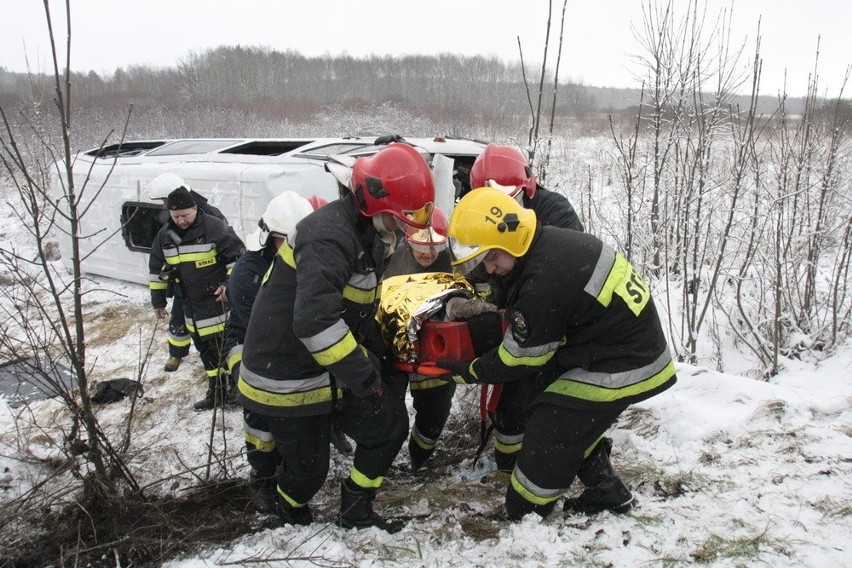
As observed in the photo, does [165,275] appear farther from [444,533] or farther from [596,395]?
[596,395]

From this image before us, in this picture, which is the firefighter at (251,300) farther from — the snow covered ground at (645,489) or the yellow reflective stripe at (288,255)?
the yellow reflective stripe at (288,255)

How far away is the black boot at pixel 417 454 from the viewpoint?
11.3 feet

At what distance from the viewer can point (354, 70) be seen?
48438 millimetres

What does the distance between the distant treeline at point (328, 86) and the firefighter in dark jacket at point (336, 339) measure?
1162 inches

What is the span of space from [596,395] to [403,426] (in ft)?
3.19

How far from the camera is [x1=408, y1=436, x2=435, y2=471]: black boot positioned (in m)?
3.44

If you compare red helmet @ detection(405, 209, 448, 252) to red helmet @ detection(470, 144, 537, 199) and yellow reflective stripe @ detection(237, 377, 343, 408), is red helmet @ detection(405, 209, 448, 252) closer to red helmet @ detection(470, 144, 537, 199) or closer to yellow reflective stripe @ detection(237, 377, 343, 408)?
red helmet @ detection(470, 144, 537, 199)

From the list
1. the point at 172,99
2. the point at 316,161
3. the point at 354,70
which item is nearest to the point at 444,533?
the point at 316,161

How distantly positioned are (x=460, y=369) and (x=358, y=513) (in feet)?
2.87

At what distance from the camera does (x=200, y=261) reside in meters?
4.44

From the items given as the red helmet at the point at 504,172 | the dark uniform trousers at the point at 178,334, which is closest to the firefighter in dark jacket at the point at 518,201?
the red helmet at the point at 504,172

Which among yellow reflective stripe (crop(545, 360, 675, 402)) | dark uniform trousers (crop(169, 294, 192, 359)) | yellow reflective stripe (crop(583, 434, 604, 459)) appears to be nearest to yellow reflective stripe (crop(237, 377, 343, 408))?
yellow reflective stripe (crop(545, 360, 675, 402))

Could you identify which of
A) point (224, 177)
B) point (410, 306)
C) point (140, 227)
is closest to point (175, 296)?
point (224, 177)

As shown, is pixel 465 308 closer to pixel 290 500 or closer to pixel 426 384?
pixel 426 384
